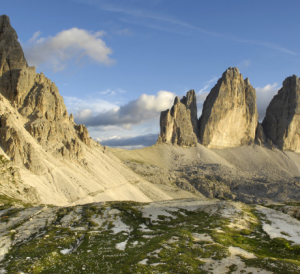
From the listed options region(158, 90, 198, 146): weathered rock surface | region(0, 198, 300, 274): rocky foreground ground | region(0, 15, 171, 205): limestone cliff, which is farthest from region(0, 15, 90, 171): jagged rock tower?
region(158, 90, 198, 146): weathered rock surface

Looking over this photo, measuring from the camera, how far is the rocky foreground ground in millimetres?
18797

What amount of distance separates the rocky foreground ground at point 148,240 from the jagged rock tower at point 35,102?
43.7m

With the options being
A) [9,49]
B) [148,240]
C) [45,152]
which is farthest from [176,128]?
[148,240]

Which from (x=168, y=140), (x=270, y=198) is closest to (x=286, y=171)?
(x=270, y=198)

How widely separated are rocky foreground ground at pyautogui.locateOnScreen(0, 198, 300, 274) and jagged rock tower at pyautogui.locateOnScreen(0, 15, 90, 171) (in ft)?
143

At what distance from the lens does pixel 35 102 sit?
3487 inches

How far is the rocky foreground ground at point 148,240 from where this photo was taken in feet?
61.7

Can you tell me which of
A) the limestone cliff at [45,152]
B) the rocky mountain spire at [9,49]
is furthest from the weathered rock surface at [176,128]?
the rocky mountain spire at [9,49]

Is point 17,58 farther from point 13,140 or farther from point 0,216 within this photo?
point 0,216

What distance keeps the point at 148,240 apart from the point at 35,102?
7525 cm

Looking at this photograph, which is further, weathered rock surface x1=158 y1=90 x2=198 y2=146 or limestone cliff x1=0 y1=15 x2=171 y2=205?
weathered rock surface x1=158 y1=90 x2=198 y2=146

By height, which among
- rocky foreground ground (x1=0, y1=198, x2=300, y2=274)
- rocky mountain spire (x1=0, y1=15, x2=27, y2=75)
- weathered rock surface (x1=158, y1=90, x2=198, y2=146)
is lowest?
rocky foreground ground (x1=0, y1=198, x2=300, y2=274)

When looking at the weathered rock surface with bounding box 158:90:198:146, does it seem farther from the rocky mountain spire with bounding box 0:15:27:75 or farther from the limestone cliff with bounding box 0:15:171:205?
the rocky mountain spire with bounding box 0:15:27:75

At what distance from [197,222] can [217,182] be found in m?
105
